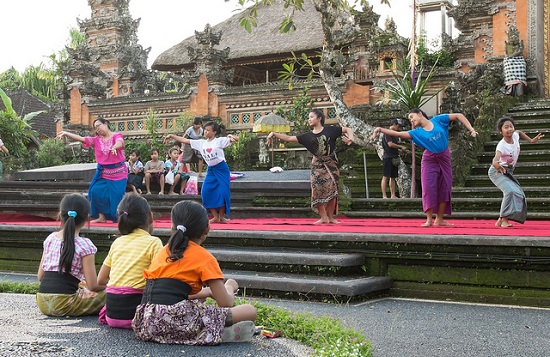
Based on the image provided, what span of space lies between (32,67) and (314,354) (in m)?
48.2

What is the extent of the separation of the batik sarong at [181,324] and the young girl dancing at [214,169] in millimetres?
5599

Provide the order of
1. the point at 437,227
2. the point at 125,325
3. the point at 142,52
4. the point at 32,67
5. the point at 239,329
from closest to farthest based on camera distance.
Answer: the point at 239,329 → the point at 125,325 → the point at 437,227 → the point at 142,52 → the point at 32,67

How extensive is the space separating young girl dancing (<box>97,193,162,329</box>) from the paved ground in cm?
14

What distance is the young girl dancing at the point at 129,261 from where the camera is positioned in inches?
204

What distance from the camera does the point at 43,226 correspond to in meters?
9.72

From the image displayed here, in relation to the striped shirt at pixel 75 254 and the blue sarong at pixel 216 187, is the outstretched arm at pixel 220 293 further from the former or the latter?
the blue sarong at pixel 216 187

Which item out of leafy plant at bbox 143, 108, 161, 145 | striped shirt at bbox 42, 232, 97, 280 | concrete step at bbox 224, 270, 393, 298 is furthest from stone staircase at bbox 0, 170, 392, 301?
leafy plant at bbox 143, 108, 161, 145

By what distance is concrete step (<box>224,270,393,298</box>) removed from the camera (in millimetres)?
6766

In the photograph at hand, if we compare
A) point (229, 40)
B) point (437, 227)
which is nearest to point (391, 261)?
point (437, 227)

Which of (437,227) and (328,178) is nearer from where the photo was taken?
(437,227)

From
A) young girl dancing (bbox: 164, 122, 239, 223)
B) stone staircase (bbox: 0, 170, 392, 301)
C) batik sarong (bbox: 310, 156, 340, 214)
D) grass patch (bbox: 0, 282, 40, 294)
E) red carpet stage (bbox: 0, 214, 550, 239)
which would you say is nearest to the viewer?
stone staircase (bbox: 0, 170, 392, 301)

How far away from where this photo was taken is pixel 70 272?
571cm

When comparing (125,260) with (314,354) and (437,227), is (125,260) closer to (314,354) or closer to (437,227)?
(314,354)

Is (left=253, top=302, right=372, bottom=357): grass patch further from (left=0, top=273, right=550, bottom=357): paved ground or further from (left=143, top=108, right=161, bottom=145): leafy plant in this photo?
(left=143, top=108, right=161, bottom=145): leafy plant
